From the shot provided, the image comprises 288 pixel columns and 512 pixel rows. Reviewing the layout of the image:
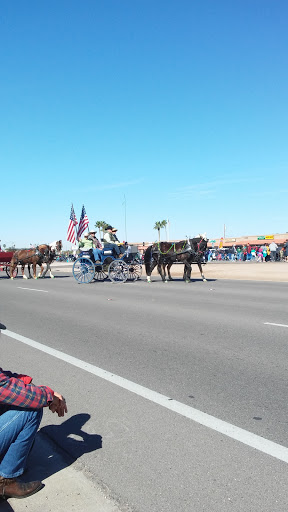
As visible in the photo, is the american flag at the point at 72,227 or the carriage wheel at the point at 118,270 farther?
the american flag at the point at 72,227

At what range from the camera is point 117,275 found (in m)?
19.8

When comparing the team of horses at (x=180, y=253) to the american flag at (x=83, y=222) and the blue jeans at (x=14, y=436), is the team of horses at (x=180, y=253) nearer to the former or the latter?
the american flag at (x=83, y=222)

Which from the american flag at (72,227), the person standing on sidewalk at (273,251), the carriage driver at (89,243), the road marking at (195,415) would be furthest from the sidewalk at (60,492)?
the person standing on sidewalk at (273,251)

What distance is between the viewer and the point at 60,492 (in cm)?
306

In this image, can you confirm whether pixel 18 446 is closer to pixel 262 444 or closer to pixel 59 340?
pixel 262 444

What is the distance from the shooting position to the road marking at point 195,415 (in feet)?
11.5

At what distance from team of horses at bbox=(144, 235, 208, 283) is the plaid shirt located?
52.3ft

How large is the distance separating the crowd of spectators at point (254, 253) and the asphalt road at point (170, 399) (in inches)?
1229

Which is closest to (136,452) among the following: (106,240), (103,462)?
(103,462)

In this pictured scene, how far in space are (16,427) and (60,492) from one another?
1.85 feet

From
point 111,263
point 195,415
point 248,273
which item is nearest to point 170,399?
point 195,415

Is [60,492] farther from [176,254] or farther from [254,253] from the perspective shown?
[254,253]

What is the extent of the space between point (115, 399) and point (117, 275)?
15.1 metres

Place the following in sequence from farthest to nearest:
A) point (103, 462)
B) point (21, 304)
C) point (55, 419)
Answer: point (21, 304) → point (55, 419) → point (103, 462)
